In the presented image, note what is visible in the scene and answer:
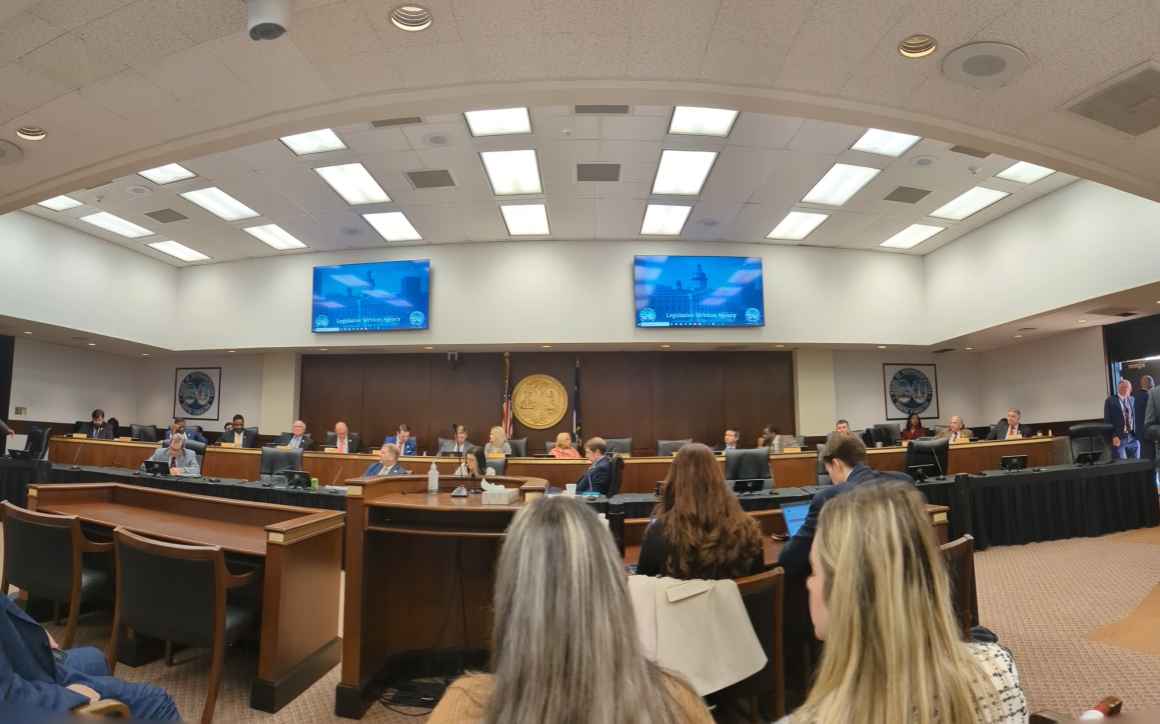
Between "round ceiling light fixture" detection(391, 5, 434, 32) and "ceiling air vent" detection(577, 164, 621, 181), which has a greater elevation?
"ceiling air vent" detection(577, 164, 621, 181)

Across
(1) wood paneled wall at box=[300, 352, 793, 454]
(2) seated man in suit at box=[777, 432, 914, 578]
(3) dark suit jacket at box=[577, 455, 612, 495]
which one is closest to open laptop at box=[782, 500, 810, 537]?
(2) seated man in suit at box=[777, 432, 914, 578]

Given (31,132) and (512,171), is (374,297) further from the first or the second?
(31,132)

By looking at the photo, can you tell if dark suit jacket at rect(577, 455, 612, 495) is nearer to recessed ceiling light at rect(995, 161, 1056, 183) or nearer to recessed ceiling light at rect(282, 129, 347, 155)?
recessed ceiling light at rect(282, 129, 347, 155)

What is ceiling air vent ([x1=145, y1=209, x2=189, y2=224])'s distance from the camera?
342 inches

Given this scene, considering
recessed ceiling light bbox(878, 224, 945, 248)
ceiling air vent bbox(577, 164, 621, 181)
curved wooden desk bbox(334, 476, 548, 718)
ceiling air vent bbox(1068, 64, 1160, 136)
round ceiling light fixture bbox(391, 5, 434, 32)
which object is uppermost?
ceiling air vent bbox(577, 164, 621, 181)

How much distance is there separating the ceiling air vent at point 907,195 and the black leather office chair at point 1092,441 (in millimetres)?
3534

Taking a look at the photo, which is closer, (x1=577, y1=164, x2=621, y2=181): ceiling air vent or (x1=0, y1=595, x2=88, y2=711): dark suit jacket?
(x1=0, y1=595, x2=88, y2=711): dark suit jacket

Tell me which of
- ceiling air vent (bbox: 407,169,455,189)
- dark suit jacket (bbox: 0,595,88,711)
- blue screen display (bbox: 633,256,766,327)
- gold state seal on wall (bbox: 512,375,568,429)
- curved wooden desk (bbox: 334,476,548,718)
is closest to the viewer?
dark suit jacket (bbox: 0,595,88,711)

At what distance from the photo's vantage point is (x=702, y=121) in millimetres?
6168

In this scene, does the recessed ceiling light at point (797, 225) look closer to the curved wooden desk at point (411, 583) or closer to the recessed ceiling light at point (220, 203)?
the curved wooden desk at point (411, 583)

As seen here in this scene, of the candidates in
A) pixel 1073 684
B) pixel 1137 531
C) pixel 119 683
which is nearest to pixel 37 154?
pixel 119 683

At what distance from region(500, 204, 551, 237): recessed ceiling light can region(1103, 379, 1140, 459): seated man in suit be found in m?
8.53

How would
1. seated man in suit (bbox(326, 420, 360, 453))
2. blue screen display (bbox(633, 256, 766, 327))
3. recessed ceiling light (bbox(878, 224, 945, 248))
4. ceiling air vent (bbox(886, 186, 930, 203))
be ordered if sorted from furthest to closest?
blue screen display (bbox(633, 256, 766, 327))
recessed ceiling light (bbox(878, 224, 945, 248))
seated man in suit (bbox(326, 420, 360, 453))
ceiling air vent (bbox(886, 186, 930, 203))

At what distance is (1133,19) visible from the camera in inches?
110
